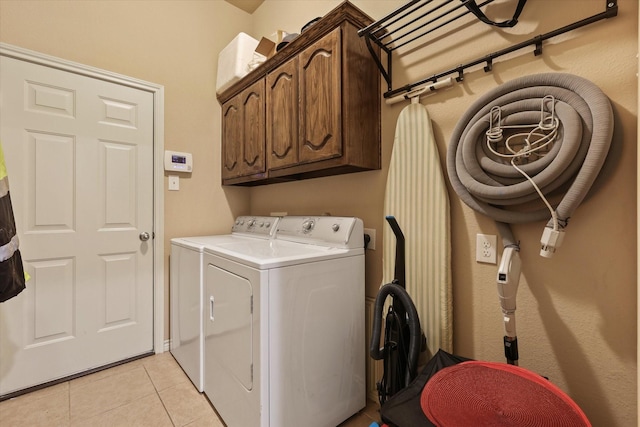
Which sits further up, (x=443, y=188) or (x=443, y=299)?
(x=443, y=188)

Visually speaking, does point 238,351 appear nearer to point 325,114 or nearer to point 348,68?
point 325,114

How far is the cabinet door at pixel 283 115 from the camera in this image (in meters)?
1.79

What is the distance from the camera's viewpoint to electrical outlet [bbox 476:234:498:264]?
4.18ft

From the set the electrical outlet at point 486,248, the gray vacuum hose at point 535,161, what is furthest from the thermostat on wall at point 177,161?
the electrical outlet at point 486,248

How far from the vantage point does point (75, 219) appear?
1.99 metres

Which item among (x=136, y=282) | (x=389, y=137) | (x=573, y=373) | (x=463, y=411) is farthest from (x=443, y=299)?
(x=136, y=282)

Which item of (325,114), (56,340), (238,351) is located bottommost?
(56,340)

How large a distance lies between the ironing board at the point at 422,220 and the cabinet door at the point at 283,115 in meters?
0.63

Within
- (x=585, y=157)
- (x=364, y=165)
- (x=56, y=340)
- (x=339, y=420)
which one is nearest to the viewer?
(x=585, y=157)

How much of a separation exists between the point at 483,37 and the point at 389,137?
0.60 meters

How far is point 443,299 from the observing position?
53.8 inches

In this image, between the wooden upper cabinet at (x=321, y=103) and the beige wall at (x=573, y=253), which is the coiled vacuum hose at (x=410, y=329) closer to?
the beige wall at (x=573, y=253)

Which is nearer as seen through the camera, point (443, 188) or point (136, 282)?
point (443, 188)

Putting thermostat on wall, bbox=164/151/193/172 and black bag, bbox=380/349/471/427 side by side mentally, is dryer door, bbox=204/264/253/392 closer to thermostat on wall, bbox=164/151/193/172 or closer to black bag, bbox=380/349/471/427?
black bag, bbox=380/349/471/427
